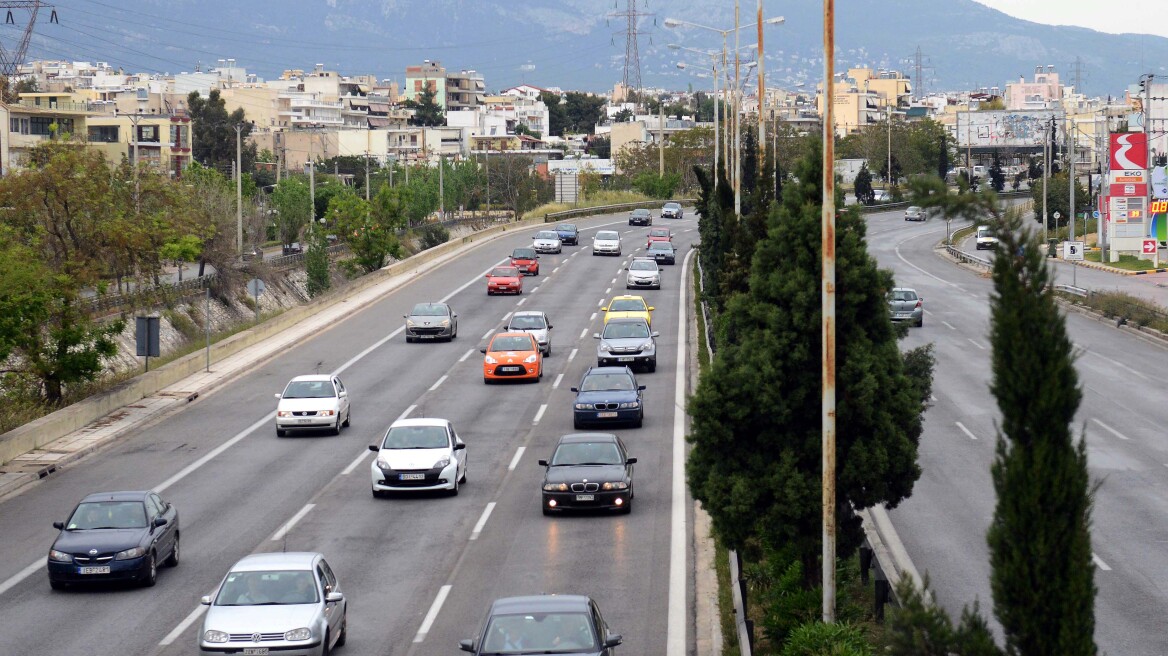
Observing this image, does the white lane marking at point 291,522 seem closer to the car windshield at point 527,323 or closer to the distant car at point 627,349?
the distant car at point 627,349

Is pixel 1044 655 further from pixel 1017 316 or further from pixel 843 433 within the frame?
pixel 843 433

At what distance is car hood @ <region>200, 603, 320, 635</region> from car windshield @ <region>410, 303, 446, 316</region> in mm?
33808

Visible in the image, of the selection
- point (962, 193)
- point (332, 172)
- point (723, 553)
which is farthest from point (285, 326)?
point (332, 172)

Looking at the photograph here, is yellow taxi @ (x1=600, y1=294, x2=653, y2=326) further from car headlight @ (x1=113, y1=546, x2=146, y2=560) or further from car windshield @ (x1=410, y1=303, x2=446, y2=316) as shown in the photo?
car headlight @ (x1=113, y1=546, x2=146, y2=560)

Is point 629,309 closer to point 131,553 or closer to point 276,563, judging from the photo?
point 131,553

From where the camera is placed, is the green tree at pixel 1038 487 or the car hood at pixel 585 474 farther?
the car hood at pixel 585 474

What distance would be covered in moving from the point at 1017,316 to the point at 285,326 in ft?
150

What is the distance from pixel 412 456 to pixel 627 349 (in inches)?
593

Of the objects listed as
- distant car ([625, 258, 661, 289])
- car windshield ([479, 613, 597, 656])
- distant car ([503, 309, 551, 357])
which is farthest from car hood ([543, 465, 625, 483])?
distant car ([625, 258, 661, 289])

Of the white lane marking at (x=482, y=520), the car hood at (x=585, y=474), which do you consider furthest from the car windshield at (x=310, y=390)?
the car hood at (x=585, y=474)

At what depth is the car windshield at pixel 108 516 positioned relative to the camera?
21.4 m

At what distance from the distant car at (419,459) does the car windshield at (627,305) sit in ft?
71.7

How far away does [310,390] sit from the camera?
34.8 m

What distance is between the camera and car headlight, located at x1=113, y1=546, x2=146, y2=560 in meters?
20.7
